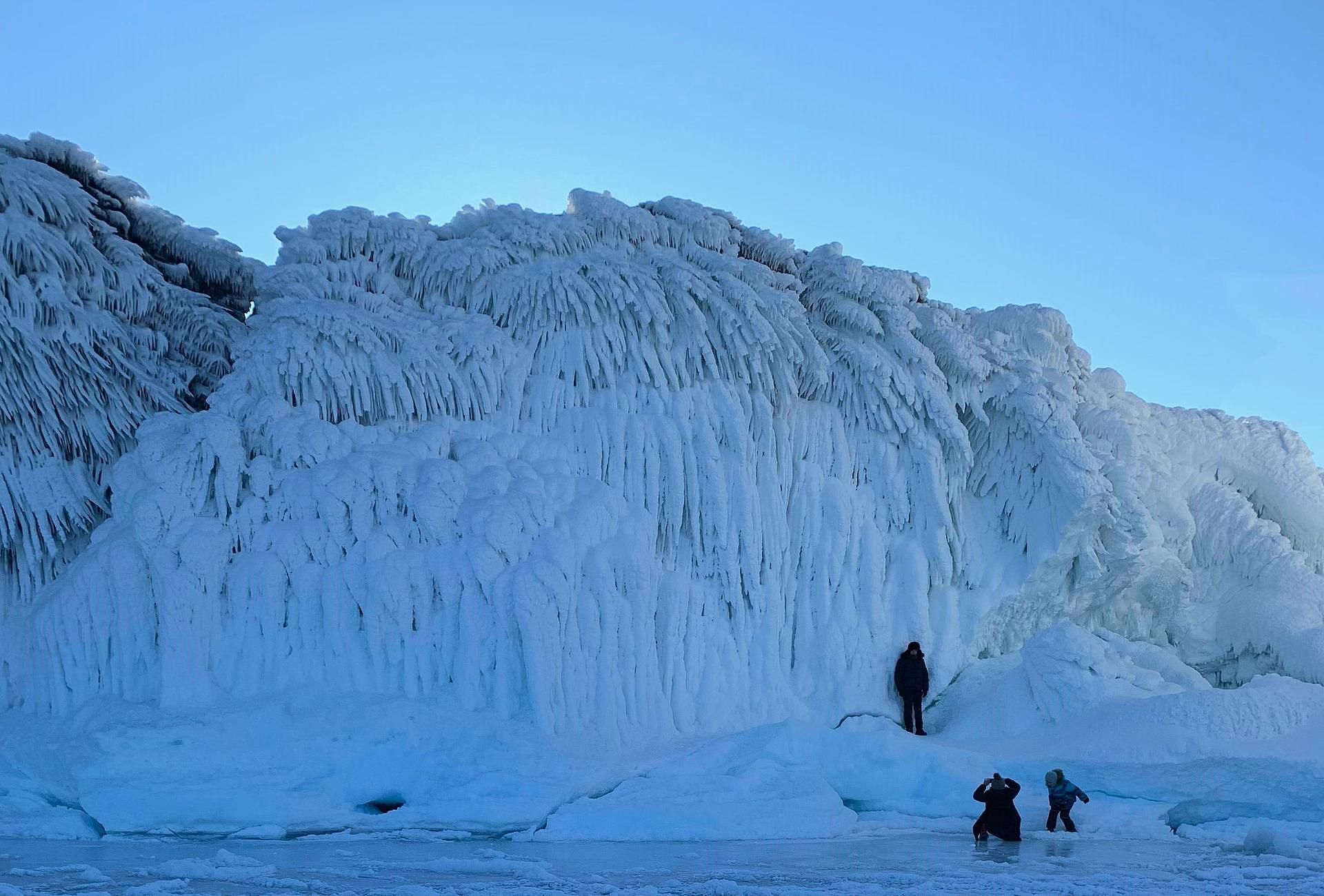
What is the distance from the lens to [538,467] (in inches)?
553

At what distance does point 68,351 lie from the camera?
13.5m

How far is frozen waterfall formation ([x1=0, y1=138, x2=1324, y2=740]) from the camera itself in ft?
41.3

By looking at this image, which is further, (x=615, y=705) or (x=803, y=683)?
(x=803, y=683)

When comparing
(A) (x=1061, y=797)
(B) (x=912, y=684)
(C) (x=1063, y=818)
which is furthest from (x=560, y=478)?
(C) (x=1063, y=818)

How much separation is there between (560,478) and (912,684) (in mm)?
5365

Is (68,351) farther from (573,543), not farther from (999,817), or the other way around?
(999,817)

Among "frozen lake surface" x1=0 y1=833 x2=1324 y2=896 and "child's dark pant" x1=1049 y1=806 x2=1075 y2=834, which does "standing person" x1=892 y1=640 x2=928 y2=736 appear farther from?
"frozen lake surface" x1=0 y1=833 x2=1324 y2=896

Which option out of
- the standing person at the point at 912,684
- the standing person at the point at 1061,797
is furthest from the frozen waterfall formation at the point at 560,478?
the standing person at the point at 1061,797

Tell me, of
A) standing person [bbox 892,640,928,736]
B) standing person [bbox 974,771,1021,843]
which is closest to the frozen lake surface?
standing person [bbox 974,771,1021,843]

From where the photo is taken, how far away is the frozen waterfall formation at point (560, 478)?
41.3 ft

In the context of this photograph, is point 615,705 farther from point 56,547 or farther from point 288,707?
point 56,547

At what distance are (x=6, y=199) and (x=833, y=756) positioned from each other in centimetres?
1174

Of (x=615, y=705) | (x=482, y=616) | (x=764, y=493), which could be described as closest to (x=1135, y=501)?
(x=764, y=493)

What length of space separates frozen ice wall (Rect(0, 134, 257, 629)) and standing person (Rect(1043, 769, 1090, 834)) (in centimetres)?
1143
